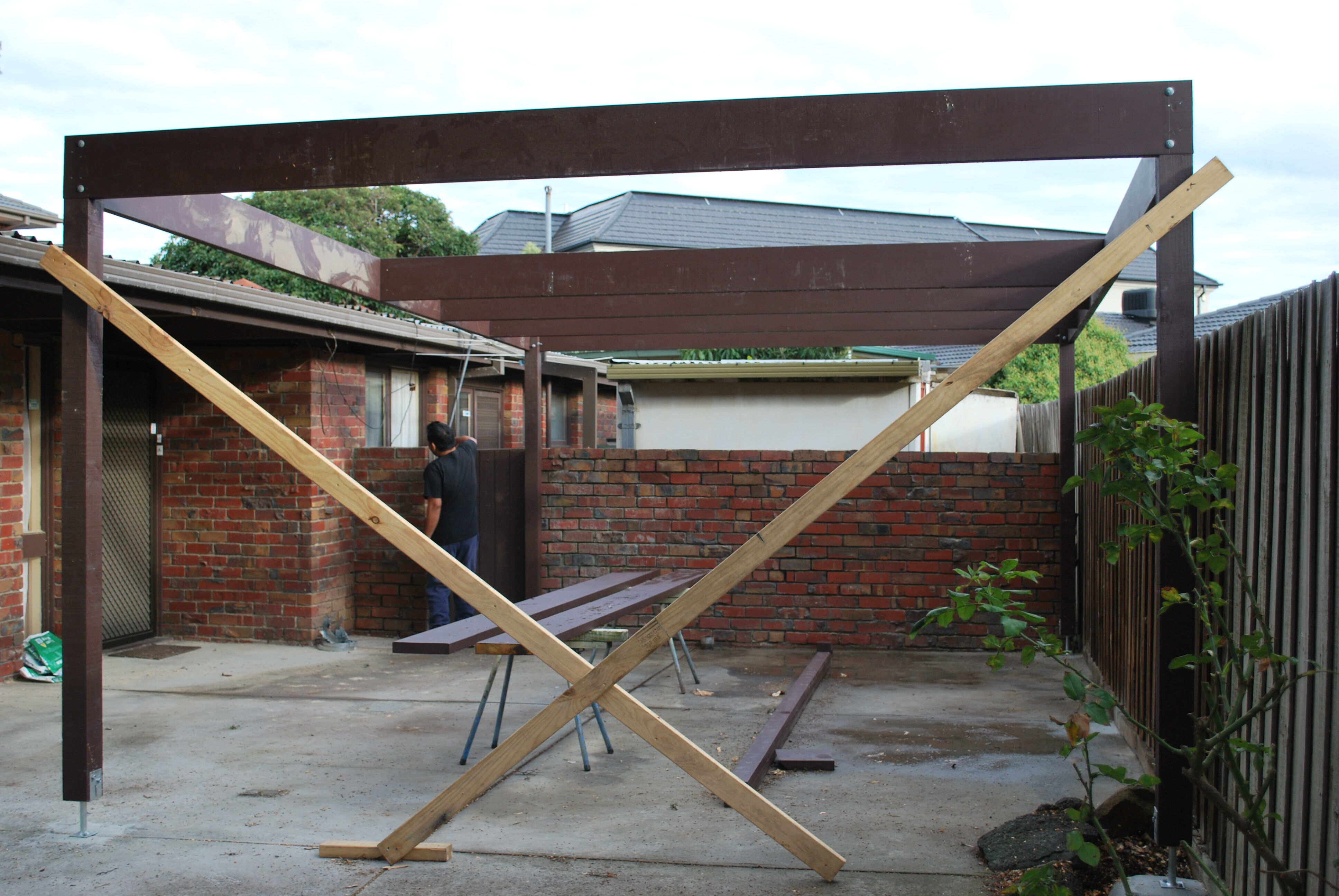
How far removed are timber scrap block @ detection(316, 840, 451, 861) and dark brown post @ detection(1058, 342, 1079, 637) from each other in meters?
5.32

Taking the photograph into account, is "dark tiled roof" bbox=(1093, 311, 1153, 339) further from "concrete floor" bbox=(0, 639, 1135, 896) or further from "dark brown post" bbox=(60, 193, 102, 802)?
"dark brown post" bbox=(60, 193, 102, 802)

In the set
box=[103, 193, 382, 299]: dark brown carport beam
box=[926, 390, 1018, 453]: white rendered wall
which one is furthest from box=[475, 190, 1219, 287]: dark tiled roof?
box=[103, 193, 382, 299]: dark brown carport beam

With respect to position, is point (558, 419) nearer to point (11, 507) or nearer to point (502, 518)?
point (502, 518)

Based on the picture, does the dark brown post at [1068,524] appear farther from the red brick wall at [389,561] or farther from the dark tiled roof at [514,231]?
the dark tiled roof at [514,231]

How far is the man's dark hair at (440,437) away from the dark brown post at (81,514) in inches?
156

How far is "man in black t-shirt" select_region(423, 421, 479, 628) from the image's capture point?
7.72m

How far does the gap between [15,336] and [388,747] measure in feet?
13.0

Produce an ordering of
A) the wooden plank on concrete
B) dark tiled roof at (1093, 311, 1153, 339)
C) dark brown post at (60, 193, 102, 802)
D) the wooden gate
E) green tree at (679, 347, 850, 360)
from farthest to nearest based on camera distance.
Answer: dark tiled roof at (1093, 311, 1153, 339) → green tree at (679, 347, 850, 360) → the wooden gate → the wooden plank on concrete → dark brown post at (60, 193, 102, 802)

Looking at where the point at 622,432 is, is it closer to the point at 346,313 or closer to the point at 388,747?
the point at 346,313

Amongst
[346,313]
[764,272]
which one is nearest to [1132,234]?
[764,272]

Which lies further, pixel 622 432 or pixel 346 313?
pixel 622 432

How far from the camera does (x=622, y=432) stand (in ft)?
38.9

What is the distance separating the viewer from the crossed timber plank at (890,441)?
267 cm

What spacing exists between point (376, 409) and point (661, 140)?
689cm
